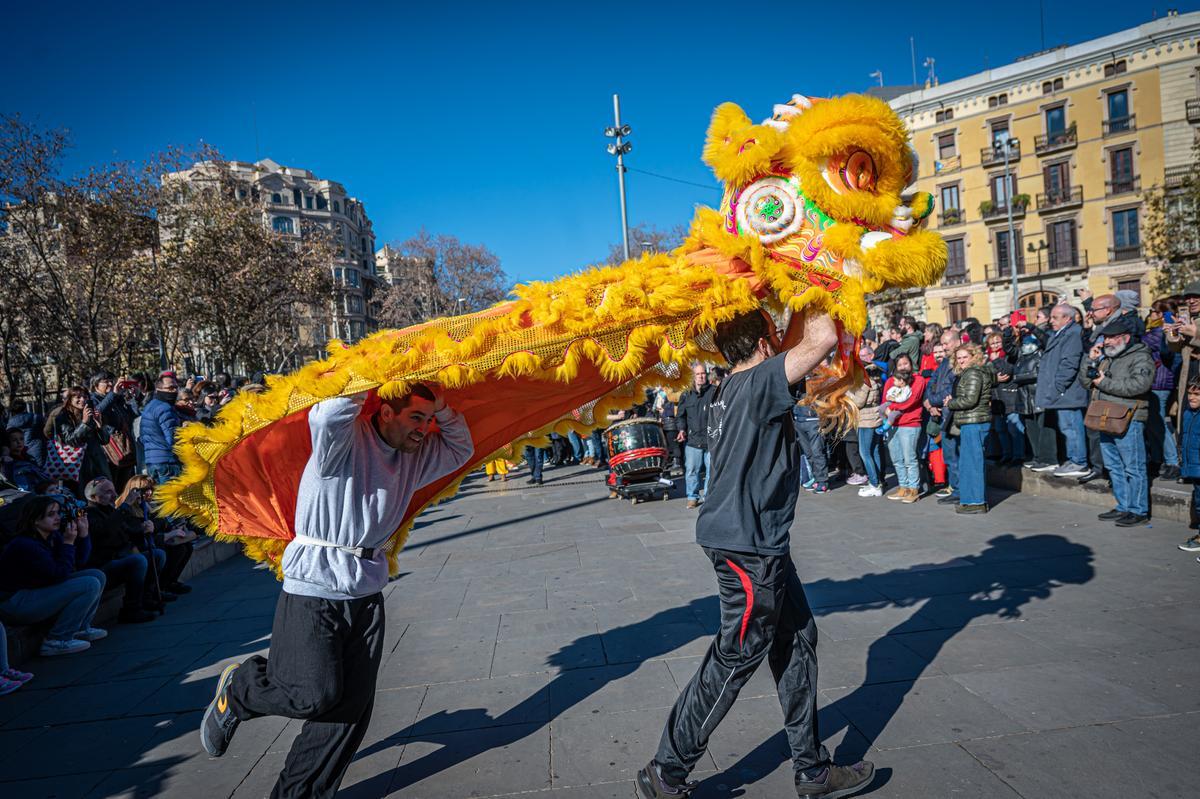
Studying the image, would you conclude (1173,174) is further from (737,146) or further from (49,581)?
(49,581)

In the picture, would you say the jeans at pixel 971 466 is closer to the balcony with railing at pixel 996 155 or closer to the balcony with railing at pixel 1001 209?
the balcony with railing at pixel 996 155

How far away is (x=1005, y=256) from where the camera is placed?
1553 inches

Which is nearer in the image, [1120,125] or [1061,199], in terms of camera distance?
[1120,125]

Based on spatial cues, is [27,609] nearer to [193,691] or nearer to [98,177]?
[193,691]

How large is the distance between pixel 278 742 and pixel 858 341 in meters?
3.55

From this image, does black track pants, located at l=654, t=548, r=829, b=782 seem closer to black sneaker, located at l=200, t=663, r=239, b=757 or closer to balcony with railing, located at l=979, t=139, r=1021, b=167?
black sneaker, located at l=200, t=663, r=239, b=757

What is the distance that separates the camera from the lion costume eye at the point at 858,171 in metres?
2.64

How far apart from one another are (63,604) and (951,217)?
1750 inches

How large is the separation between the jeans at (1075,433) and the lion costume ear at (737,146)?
23.7 ft

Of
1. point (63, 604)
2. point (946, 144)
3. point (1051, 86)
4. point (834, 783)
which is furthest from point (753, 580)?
point (946, 144)

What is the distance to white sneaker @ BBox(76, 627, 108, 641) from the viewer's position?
5.66 meters

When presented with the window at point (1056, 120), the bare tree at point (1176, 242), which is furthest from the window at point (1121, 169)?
the bare tree at point (1176, 242)

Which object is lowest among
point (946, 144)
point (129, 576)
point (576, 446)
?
point (576, 446)

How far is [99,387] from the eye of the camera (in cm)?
905
